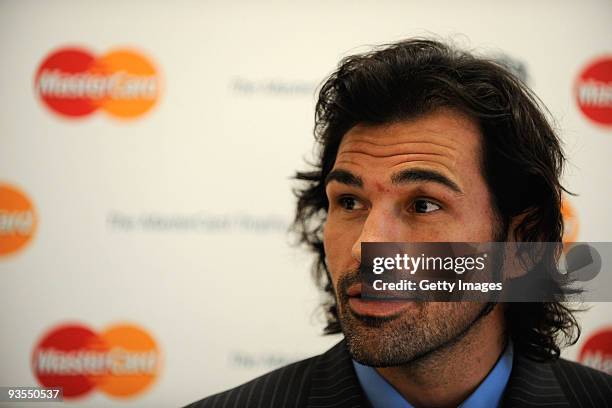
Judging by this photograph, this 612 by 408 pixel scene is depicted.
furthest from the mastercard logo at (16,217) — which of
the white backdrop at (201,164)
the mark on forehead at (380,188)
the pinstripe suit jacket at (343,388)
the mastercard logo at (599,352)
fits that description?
the mastercard logo at (599,352)

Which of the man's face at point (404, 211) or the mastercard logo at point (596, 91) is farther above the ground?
the mastercard logo at point (596, 91)

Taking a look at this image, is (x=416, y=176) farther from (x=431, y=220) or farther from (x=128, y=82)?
(x=128, y=82)

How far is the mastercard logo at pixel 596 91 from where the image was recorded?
1.55 metres

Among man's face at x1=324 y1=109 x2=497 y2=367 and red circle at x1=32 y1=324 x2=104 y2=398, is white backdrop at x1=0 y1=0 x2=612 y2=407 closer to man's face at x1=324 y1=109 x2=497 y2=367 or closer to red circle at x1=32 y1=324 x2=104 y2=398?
red circle at x1=32 y1=324 x2=104 y2=398

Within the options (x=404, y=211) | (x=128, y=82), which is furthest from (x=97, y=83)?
(x=404, y=211)

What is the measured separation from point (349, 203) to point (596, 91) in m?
0.97

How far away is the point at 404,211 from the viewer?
0.88m

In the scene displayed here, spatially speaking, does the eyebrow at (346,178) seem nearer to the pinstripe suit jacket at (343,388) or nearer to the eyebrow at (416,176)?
the eyebrow at (416,176)

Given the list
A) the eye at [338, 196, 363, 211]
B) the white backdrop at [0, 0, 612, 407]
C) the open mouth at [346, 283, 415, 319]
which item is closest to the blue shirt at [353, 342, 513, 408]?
the open mouth at [346, 283, 415, 319]

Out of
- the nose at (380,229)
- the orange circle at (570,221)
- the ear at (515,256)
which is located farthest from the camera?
the orange circle at (570,221)

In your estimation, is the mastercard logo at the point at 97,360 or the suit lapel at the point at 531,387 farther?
the mastercard logo at the point at 97,360

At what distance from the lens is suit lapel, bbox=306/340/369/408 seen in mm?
909

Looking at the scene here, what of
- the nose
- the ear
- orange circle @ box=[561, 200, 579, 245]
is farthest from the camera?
orange circle @ box=[561, 200, 579, 245]

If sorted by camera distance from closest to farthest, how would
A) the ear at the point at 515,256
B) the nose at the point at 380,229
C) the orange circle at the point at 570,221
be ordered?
1. the nose at the point at 380,229
2. the ear at the point at 515,256
3. the orange circle at the point at 570,221
